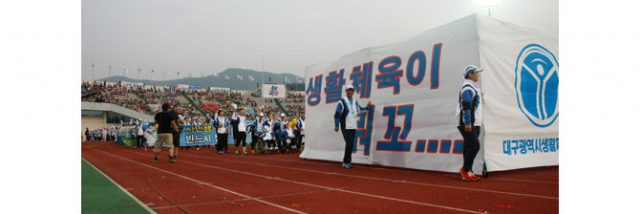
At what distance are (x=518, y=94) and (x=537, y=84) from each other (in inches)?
15.8

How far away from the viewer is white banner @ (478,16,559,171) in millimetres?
5805

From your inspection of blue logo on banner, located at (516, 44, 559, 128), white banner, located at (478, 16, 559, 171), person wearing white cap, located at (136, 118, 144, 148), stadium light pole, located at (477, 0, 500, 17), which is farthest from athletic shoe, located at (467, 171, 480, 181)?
person wearing white cap, located at (136, 118, 144, 148)

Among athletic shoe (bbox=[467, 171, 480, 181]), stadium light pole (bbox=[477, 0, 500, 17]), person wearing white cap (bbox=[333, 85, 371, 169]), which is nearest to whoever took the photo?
athletic shoe (bbox=[467, 171, 480, 181])

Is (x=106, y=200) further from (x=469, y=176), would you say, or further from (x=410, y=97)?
(x=410, y=97)

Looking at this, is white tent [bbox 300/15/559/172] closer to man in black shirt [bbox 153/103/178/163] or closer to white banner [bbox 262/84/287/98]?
man in black shirt [bbox 153/103/178/163]

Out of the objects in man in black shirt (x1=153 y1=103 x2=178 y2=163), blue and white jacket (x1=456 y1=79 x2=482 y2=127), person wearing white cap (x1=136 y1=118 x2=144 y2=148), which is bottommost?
person wearing white cap (x1=136 y1=118 x2=144 y2=148)

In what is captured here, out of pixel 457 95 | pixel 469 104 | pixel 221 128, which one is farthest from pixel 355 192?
pixel 221 128

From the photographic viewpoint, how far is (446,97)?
633 centimetres

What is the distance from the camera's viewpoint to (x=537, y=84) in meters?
6.24

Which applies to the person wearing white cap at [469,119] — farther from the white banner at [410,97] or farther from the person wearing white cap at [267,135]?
the person wearing white cap at [267,135]

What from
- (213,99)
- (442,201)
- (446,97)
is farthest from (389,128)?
(213,99)

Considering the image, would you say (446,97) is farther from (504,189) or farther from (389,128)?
(504,189)

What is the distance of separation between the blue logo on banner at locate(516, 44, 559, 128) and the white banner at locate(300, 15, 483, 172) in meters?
0.90
